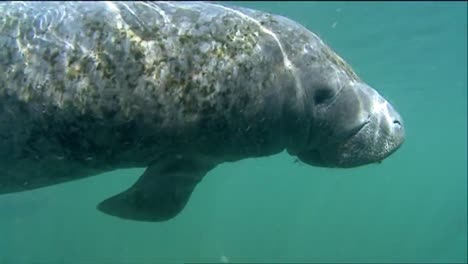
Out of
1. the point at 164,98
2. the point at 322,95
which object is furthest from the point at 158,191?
the point at 322,95

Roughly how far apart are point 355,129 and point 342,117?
0.62 feet

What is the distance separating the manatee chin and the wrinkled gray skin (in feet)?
0.04

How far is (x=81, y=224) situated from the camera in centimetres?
5850

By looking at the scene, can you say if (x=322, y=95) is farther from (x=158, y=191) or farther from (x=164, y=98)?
(x=158, y=191)

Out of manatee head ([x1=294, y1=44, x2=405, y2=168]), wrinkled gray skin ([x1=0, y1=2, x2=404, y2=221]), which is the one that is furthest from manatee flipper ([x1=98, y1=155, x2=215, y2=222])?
manatee head ([x1=294, y1=44, x2=405, y2=168])

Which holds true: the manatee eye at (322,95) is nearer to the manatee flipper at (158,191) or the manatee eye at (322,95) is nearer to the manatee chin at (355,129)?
the manatee chin at (355,129)

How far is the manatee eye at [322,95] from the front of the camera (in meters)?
4.76

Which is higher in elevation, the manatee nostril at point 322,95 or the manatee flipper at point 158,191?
the manatee nostril at point 322,95

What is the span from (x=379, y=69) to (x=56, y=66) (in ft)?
92.6

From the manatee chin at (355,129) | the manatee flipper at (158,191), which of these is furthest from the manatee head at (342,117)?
the manatee flipper at (158,191)

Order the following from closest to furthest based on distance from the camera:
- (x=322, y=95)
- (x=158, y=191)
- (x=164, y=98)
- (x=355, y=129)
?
(x=164, y=98)
(x=158, y=191)
(x=322, y=95)
(x=355, y=129)

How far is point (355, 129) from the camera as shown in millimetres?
4895

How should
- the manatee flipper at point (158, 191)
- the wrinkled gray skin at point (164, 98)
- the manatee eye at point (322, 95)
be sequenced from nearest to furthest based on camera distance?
1. the wrinkled gray skin at point (164, 98)
2. the manatee flipper at point (158, 191)
3. the manatee eye at point (322, 95)

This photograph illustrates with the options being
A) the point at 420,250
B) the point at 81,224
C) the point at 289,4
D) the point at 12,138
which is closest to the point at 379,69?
the point at 289,4
